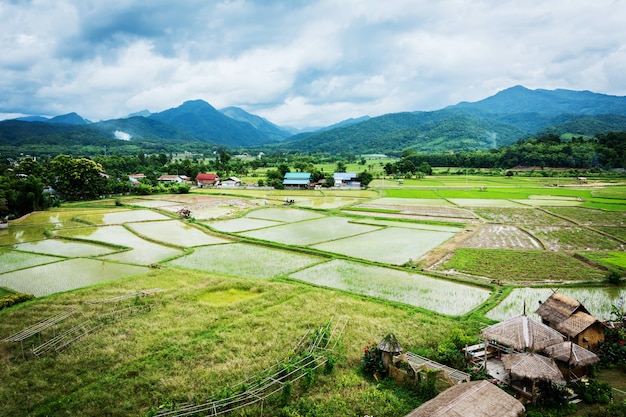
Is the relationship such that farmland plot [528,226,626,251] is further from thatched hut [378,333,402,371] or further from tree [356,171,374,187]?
tree [356,171,374,187]

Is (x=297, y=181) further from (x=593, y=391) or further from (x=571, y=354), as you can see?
(x=593, y=391)

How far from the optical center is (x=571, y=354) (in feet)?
31.9

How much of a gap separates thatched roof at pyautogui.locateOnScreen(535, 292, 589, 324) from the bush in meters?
19.6

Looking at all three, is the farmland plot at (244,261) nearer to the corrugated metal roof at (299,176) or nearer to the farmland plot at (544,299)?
the farmland plot at (544,299)

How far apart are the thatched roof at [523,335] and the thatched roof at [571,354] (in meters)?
0.20

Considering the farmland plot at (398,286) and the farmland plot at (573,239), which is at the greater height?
the farmland plot at (573,239)

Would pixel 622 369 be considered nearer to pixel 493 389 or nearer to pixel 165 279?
pixel 493 389

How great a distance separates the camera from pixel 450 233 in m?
27.0

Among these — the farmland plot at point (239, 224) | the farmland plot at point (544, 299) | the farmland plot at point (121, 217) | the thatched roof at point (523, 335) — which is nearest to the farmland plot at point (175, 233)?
the farmland plot at point (239, 224)

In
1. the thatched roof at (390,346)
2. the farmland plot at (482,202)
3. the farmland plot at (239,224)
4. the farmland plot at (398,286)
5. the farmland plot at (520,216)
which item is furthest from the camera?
the farmland plot at (482,202)

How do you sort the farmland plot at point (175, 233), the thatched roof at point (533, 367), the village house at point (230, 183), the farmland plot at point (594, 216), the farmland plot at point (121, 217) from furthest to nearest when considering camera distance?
the village house at point (230, 183), the farmland plot at point (121, 217), the farmland plot at point (594, 216), the farmland plot at point (175, 233), the thatched roof at point (533, 367)

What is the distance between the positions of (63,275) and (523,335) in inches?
793

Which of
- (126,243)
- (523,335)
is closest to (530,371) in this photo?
(523,335)

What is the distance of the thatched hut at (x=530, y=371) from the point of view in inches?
354
